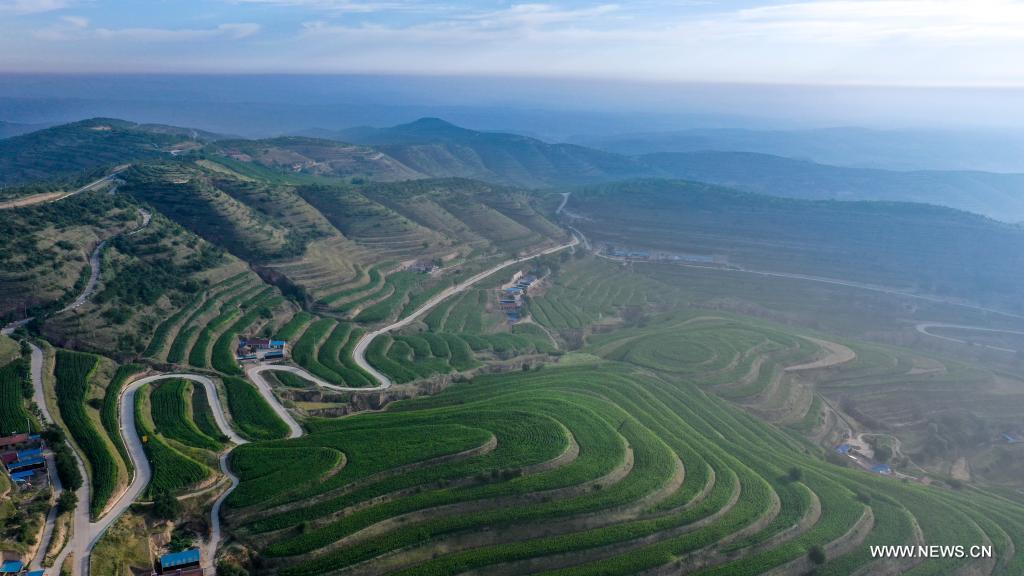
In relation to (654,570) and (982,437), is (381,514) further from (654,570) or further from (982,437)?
(982,437)

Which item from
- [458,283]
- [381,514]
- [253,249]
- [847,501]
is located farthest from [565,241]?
[381,514]

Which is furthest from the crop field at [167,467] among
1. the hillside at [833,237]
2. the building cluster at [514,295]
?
the hillside at [833,237]

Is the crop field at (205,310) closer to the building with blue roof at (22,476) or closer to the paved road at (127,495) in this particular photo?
the paved road at (127,495)

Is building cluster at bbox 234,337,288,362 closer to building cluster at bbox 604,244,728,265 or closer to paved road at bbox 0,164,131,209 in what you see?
paved road at bbox 0,164,131,209

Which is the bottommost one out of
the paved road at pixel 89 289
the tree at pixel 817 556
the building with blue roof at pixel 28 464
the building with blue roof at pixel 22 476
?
the tree at pixel 817 556

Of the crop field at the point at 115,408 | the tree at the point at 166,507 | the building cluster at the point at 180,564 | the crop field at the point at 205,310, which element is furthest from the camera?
the crop field at the point at 205,310

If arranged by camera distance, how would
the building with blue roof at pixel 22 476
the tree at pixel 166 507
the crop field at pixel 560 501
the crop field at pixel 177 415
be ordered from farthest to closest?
the crop field at pixel 177 415, the building with blue roof at pixel 22 476, the crop field at pixel 560 501, the tree at pixel 166 507

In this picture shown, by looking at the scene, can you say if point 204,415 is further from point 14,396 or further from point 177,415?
point 14,396

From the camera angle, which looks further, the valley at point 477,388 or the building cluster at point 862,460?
the building cluster at point 862,460
